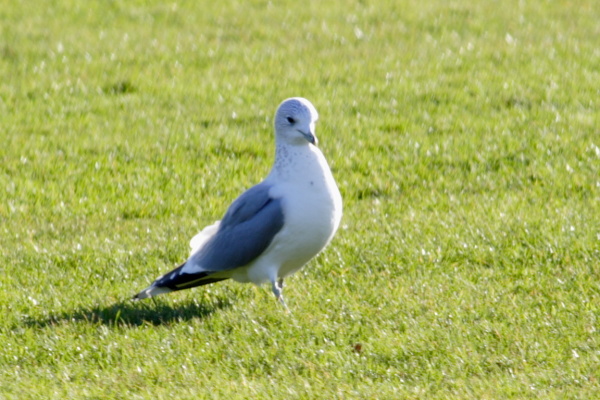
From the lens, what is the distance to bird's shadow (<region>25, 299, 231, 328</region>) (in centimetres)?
630

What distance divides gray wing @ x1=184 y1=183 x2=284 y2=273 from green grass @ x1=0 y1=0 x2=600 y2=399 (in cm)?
30

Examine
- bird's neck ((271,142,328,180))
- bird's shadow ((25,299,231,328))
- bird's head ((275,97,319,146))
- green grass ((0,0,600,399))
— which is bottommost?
bird's shadow ((25,299,231,328))

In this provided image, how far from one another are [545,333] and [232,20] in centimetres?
914

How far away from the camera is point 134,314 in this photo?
21.1 ft

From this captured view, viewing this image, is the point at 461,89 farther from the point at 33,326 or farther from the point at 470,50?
the point at 33,326

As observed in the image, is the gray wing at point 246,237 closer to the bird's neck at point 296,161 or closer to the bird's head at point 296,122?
the bird's neck at point 296,161

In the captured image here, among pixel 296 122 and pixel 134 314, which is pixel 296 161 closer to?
pixel 296 122

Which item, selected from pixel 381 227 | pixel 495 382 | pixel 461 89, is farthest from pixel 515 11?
pixel 495 382

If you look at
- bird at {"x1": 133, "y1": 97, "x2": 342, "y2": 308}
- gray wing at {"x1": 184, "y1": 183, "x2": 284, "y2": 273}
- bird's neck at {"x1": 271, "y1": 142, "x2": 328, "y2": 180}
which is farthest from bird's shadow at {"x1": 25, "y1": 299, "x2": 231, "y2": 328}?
bird's neck at {"x1": 271, "y1": 142, "x2": 328, "y2": 180}

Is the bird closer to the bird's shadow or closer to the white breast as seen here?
the white breast

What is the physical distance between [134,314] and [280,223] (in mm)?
1015

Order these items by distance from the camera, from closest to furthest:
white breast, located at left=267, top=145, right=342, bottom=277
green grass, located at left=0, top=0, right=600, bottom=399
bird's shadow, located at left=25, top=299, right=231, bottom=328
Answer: green grass, located at left=0, top=0, right=600, bottom=399 < white breast, located at left=267, top=145, right=342, bottom=277 < bird's shadow, located at left=25, top=299, right=231, bottom=328

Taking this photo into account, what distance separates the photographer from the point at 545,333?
19.2 feet

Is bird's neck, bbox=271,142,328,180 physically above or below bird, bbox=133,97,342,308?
above
